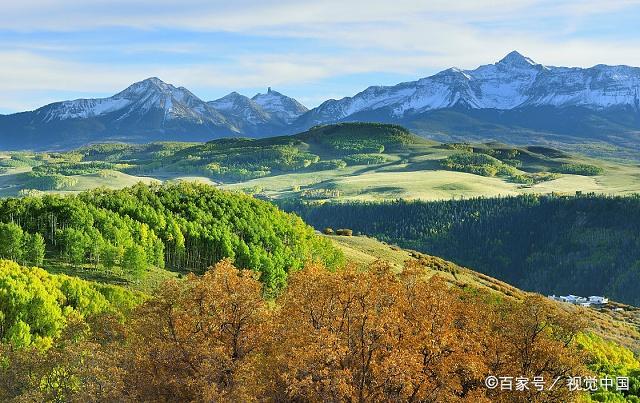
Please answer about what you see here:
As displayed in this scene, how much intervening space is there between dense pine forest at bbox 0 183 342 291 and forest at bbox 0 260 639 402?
1966 inches

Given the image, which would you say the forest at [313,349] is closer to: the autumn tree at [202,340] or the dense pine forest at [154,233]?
the autumn tree at [202,340]

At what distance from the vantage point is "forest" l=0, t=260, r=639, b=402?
41031 millimetres

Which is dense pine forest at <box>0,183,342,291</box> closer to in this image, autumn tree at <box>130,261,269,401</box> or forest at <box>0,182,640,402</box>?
forest at <box>0,182,640,402</box>

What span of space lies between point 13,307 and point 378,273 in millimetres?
54226

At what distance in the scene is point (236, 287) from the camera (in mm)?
45938

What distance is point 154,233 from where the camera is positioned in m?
129

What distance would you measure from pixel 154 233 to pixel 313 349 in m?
94.5

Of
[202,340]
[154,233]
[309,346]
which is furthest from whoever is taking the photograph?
[154,233]

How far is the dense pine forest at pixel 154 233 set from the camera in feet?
365

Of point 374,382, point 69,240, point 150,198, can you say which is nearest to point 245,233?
point 150,198

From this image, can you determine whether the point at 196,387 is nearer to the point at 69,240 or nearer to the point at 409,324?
the point at 409,324

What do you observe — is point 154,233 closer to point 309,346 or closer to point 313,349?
point 309,346

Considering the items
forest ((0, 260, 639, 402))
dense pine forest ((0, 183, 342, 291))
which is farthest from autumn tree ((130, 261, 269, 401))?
dense pine forest ((0, 183, 342, 291))

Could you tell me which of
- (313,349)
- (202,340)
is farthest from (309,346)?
(202,340)
